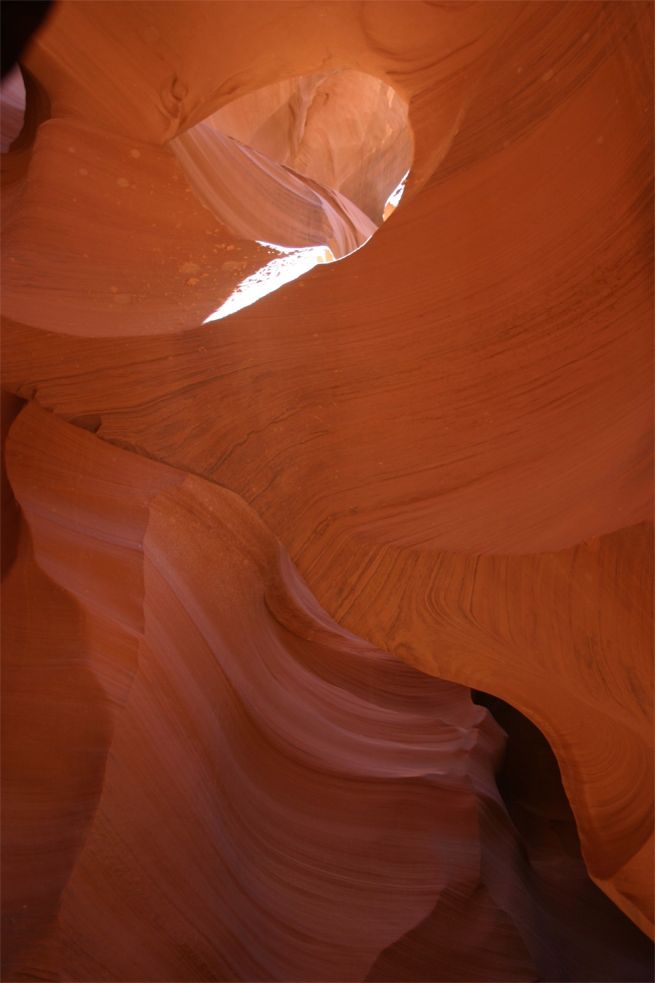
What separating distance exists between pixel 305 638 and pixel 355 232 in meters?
2.38

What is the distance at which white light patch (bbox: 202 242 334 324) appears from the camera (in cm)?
290

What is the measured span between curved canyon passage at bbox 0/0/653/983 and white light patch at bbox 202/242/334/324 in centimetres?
2

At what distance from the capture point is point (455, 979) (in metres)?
4.07

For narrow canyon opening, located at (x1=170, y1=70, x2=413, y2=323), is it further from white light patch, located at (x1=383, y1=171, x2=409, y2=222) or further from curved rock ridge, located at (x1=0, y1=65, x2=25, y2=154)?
curved rock ridge, located at (x1=0, y1=65, x2=25, y2=154)

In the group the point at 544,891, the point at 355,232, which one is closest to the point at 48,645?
the point at 355,232

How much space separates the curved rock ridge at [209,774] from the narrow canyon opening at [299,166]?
1.12 metres

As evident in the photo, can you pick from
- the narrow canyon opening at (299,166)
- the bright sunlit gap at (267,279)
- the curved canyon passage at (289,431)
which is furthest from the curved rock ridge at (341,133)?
the bright sunlit gap at (267,279)

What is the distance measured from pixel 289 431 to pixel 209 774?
1698mm

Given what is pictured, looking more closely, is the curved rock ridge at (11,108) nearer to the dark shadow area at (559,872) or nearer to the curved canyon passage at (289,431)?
the curved canyon passage at (289,431)

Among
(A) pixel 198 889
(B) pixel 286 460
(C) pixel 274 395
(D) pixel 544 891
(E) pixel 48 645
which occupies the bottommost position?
(D) pixel 544 891

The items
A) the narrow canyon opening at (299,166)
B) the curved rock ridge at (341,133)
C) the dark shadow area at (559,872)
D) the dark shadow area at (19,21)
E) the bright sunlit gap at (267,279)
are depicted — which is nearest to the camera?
the dark shadow area at (19,21)

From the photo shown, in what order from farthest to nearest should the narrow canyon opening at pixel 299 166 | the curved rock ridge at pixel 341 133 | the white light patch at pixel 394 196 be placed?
the white light patch at pixel 394 196 < the curved rock ridge at pixel 341 133 < the narrow canyon opening at pixel 299 166

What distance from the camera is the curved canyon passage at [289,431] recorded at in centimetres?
265

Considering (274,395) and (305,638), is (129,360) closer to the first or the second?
(274,395)
